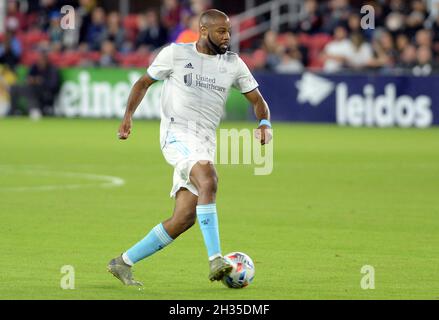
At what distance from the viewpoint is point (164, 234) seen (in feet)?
29.7

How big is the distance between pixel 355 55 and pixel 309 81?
126 cm

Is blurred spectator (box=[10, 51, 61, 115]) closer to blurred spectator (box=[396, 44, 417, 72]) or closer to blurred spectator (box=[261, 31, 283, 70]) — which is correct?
blurred spectator (box=[261, 31, 283, 70])

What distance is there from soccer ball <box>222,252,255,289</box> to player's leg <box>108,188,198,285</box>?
0.42 metres

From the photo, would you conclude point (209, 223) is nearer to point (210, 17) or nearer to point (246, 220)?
point (210, 17)

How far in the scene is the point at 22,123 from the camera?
30.0 m

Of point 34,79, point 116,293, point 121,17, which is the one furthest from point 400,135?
point 116,293

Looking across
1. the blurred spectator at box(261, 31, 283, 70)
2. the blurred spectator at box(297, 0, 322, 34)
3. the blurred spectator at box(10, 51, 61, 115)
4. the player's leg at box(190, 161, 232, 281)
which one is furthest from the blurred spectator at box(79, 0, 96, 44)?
the player's leg at box(190, 161, 232, 281)

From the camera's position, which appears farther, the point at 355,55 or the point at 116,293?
the point at 355,55

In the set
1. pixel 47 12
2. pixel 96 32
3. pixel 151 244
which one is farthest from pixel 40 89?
pixel 151 244

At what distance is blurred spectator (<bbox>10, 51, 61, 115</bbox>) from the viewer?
104 ft

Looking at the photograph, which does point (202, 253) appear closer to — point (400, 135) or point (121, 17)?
point (400, 135)

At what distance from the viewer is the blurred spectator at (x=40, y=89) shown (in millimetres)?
31703

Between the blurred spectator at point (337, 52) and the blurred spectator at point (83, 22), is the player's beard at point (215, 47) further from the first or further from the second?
the blurred spectator at point (83, 22)

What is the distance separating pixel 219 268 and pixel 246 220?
458cm
